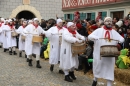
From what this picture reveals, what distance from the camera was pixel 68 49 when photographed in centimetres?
796

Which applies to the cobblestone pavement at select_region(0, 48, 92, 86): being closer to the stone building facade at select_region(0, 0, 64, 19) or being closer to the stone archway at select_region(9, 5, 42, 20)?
the stone building facade at select_region(0, 0, 64, 19)

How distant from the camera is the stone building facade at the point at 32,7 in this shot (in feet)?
80.4

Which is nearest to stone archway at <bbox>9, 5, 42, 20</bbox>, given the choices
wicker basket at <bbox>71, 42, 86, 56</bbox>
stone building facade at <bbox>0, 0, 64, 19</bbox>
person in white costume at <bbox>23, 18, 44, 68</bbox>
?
stone building facade at <bbox>0, 0, 64, 19</bbox>

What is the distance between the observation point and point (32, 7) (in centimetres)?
2572

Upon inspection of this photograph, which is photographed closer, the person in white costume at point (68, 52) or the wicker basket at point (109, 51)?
the wicker basket at point (109, 51)

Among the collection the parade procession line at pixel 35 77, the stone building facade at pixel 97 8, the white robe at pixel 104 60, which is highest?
the stone building facade at pixel 97 8

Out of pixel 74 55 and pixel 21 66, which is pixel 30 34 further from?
pixel 74 55

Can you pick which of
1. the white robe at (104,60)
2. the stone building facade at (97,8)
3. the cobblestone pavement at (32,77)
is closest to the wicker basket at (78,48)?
the white robe at (104,60)

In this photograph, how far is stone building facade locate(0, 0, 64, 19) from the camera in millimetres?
24516

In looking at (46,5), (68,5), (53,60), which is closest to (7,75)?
(53,60)

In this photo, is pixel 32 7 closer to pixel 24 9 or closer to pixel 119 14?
pixel 24 9

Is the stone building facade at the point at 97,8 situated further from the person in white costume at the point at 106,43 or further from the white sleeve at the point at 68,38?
the person in white costume at the point at 106,43

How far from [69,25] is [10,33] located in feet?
23.6

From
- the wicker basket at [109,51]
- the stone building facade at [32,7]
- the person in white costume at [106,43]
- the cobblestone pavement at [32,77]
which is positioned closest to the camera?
the wicker basket at [109,51]
